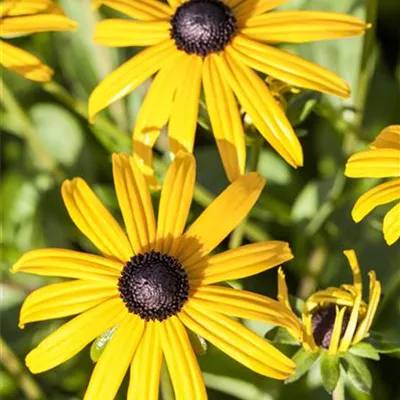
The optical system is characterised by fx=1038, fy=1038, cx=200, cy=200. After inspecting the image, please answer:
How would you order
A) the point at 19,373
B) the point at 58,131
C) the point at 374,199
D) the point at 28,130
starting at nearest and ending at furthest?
the point at 374,199
the point at 19,373
the point at 28,130
the point at 58,131

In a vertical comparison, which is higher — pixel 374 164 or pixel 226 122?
pixel 226 122

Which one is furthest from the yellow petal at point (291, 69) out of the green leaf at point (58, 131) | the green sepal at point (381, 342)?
the green leaf at point (58, 131)

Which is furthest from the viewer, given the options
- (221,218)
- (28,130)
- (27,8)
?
(28,130)

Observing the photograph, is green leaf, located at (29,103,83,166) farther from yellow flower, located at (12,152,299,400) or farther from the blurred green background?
yellow flower, located at (12,152,299,400)

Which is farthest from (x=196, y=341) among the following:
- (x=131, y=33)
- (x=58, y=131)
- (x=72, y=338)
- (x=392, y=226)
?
(x=58, y=131)

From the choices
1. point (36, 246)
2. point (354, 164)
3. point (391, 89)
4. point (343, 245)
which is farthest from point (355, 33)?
point (36, 246)

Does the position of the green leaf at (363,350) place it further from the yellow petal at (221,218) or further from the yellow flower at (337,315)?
the yellow petal at (221,218)

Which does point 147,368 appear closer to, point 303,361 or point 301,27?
point 303,361
